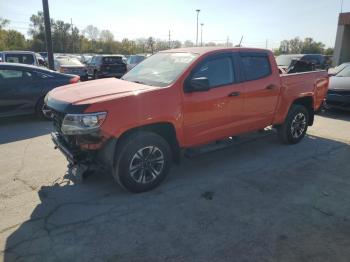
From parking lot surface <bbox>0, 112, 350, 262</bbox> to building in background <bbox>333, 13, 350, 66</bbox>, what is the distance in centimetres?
2003

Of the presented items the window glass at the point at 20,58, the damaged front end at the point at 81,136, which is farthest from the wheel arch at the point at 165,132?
the window glass at the point at 20,58

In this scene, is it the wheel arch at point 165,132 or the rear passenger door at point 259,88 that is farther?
the rear passenger door at point 259,88

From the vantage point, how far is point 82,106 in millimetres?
3961

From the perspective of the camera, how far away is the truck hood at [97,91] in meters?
4.15

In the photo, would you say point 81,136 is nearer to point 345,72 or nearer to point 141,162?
point 141,162

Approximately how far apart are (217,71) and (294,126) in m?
2.58

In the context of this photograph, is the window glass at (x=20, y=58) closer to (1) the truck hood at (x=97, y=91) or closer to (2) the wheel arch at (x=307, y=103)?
(1) the truck hood at (x=97, y=91)

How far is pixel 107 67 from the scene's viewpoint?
1911cm

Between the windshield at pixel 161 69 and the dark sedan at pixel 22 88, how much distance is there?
4009 mm

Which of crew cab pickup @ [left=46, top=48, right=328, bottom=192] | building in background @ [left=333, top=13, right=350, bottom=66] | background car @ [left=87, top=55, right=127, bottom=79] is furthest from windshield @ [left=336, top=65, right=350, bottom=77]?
building in background @ [left=333, top=13, right=350, bottom=66]

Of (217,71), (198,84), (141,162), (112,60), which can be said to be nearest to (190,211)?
(141,162)

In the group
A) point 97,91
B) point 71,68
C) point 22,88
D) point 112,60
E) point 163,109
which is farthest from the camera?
point 112,60

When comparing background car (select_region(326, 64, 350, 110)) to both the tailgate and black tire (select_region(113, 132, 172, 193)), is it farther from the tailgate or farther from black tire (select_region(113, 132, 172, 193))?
black tire (select_region(113, 132, 172, 193))

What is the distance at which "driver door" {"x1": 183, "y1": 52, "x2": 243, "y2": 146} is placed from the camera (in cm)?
476
